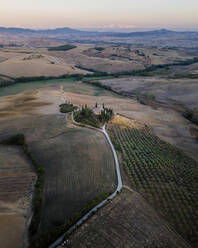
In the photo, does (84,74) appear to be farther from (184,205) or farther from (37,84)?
(184,205)

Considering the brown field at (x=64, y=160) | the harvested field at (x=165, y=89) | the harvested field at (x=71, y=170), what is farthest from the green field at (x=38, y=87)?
the harvested field at (x=71, y=170)

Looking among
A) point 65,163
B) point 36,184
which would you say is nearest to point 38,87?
point 65,163

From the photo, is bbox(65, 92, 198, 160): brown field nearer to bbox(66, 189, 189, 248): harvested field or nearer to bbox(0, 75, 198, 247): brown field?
bbox(0, 75, 198, 247): brown field

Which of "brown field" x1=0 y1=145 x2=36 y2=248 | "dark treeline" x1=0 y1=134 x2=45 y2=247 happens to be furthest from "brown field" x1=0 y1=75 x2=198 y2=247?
"brown field" x1=0 y1=145 x2=36 y2=248

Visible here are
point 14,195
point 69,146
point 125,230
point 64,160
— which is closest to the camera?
point 125,230

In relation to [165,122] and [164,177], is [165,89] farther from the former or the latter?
[164,177]

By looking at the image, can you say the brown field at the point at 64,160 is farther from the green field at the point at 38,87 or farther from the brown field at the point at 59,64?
the brown field at the point at 59,64

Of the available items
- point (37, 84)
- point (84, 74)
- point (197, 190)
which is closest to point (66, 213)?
point (197, 190)
